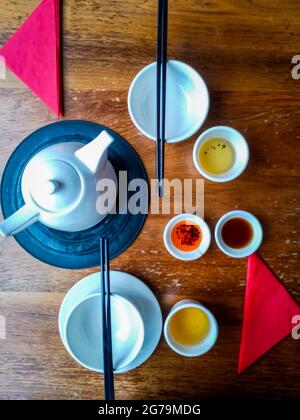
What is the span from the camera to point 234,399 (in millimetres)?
1074

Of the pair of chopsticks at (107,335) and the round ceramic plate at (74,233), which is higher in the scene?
the round ceramic plate at (74,233)

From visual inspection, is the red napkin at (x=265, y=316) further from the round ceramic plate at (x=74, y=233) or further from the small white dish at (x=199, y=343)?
the round ceramic plate at (x=74, y=233)

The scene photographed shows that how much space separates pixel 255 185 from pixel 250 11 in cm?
43

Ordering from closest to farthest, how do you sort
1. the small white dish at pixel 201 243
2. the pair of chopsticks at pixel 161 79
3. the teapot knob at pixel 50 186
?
the teapot knob at pixel 50 186 < the pair of chopsticks at pixel 161 79 < the small white dish at pixel 201 243

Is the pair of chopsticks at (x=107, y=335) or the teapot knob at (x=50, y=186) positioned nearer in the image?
the teapot knob at (x=50, y=186)

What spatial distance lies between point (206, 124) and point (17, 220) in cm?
51

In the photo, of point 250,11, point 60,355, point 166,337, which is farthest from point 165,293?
point 250,11

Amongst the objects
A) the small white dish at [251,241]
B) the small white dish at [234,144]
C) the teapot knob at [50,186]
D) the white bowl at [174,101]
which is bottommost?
the teapot knob at [50,186]

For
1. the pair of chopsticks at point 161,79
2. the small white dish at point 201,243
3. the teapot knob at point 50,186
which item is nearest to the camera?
the teapot knob at point 50,186

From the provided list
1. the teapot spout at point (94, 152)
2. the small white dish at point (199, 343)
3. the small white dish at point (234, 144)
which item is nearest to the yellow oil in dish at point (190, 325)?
the small white dish at point (199, 343)

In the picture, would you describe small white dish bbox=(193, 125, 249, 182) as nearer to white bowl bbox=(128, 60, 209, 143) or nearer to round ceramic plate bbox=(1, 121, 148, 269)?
white bowl bbox=(128, 60, 209, 143)

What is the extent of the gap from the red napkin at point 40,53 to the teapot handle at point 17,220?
325 mm

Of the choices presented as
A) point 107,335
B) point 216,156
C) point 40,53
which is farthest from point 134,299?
point 40,53

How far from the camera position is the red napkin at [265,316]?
104 cm
